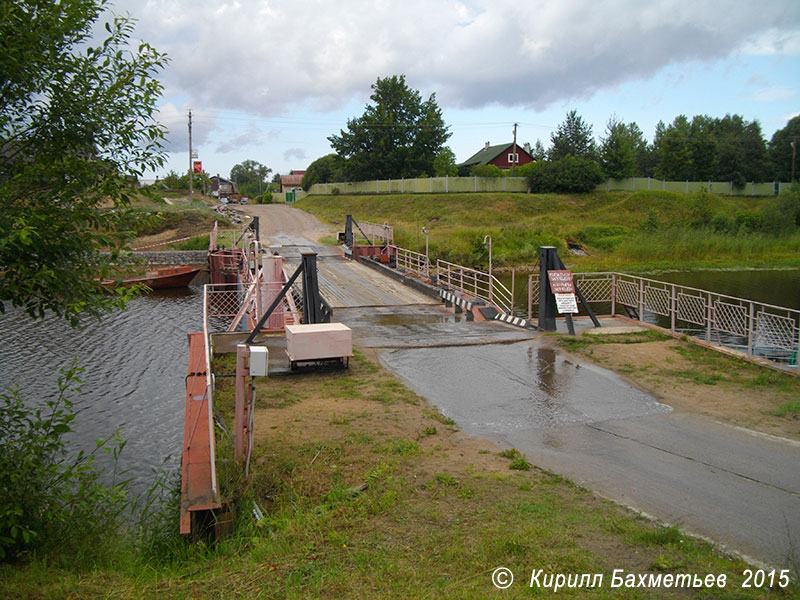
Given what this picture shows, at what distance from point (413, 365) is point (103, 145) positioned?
783 cm

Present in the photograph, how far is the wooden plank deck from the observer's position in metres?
6.68

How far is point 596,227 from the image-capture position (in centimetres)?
4806

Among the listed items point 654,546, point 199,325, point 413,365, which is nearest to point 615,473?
point 654,546

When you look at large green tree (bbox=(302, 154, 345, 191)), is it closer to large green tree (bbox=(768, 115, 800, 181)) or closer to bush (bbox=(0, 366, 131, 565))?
large green tree (bbox=(768, 115, 800, 181))

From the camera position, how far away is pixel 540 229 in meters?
45.9

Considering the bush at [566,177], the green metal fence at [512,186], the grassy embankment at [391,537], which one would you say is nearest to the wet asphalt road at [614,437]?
the grassy embankment at [391,537]

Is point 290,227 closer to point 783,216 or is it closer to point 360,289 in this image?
point 360,289

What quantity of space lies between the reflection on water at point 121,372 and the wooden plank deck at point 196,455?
55.3 inches

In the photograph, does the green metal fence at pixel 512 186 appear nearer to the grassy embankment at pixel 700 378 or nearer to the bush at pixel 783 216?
the bush at pixel 783 216

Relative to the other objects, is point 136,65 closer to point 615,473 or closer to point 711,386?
point 615,473

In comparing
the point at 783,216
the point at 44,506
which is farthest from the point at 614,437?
the point at 783,216

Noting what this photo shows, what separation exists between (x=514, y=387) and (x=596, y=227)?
39.2m

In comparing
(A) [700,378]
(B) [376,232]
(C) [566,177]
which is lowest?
(A) [700,378]

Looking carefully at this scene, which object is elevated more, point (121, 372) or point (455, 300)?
point (455, 300)
